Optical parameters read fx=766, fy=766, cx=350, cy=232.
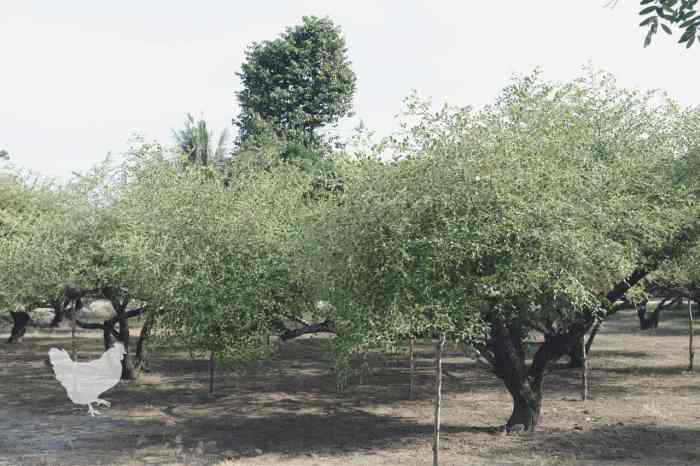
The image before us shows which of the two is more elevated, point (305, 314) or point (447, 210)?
point (447, 210)

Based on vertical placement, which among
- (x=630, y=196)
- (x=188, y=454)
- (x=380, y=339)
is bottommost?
(x=188, y=454)

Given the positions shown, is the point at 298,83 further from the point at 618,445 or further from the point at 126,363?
the point at 618,445

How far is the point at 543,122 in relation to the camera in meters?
15.0

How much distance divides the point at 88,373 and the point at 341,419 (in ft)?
20.8

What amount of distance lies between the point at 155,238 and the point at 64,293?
20.0 feet

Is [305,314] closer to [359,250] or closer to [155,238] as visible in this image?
[155,238]

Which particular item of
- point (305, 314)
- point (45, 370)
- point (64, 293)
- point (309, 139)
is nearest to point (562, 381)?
point (305, 314)

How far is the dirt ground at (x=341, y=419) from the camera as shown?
1523 cm

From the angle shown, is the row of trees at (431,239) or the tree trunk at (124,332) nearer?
the row of trees at (431,239)

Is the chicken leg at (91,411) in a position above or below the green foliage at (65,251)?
below

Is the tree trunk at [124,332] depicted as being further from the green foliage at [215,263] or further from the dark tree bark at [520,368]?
the dark tree bark at [520,368]

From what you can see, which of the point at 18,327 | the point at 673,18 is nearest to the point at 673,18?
the point at 673,18

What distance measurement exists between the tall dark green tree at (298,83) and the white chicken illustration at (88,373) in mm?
33093

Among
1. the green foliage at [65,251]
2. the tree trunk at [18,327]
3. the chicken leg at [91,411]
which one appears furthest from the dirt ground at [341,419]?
the tree trunk at [18,327]
